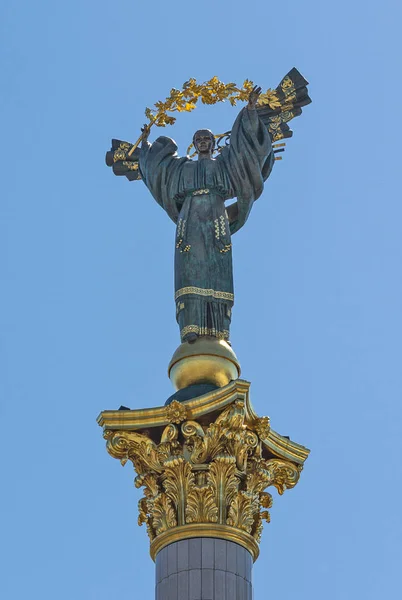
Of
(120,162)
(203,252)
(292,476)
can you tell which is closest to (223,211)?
(203,252)

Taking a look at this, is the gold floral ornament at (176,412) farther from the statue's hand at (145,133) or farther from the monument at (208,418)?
the statue's hand at (145,133)

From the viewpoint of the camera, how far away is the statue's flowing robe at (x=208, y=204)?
30297 millimetres

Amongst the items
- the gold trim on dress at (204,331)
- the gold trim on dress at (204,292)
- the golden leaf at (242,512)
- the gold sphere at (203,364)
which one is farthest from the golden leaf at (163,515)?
the gold trim on dress at (204,292)

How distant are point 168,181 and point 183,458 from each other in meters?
6.58

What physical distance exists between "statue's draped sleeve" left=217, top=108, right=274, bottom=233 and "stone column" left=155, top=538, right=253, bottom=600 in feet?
24.1

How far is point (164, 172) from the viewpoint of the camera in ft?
107

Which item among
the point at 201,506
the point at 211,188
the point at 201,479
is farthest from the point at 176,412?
the point at 211,188

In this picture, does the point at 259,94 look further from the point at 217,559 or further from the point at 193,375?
the point at 217,559

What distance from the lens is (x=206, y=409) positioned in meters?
28.1

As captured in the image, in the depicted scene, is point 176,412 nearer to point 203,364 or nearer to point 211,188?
point 203,364

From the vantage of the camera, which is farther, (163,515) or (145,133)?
(145,133)

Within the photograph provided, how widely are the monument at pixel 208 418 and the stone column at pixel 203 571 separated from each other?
2 cm

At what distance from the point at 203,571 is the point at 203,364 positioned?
3911 mm

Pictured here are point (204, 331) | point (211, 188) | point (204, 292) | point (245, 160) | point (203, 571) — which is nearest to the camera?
point (203, 571)
